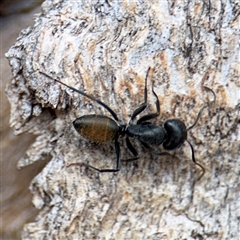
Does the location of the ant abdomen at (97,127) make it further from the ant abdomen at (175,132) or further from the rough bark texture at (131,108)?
the ant abdomen at (175,132)

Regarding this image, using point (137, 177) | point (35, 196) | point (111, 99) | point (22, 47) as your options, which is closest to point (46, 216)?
point (35, 196)

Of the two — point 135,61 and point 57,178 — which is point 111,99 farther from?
point 57,178

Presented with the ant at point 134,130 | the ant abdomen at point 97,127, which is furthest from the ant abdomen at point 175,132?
the ant abdomen at point 97,127

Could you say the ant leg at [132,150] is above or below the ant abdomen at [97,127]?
below

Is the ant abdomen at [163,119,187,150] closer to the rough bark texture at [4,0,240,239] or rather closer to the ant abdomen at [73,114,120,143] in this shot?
the rough bark texture at [4,0,240,239]

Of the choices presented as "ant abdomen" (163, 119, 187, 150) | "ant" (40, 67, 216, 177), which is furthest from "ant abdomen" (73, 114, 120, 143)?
"ant abdomen" (163, 119, 187, 150)

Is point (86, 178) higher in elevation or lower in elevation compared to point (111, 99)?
lower
